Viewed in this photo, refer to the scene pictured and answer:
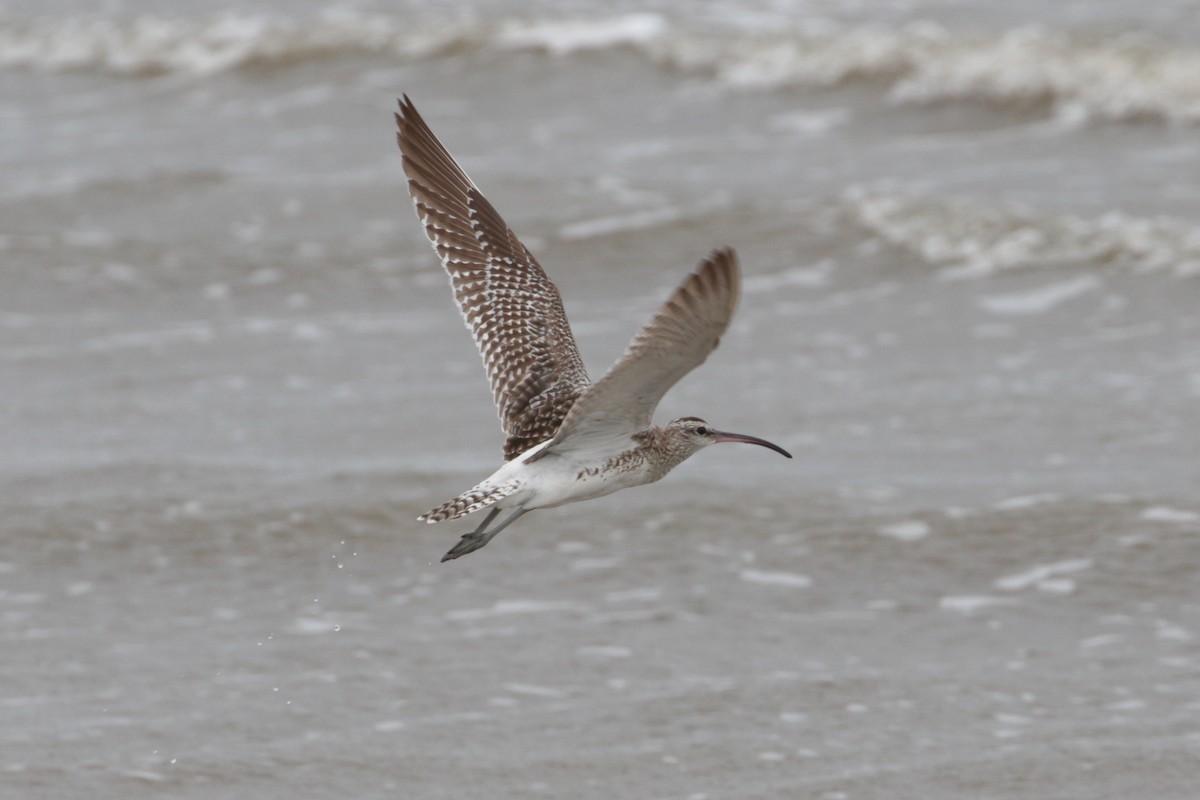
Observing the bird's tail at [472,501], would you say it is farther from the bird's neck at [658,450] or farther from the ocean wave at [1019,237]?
the ocean wave at [1019,237]

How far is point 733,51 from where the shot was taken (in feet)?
51.1

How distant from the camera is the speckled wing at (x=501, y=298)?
6.10 metres

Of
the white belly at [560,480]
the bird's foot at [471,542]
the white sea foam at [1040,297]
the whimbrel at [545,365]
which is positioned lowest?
the white sea foam at [1040,297]

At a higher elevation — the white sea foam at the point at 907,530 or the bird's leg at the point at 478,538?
the bird's leg at the point at 478,538

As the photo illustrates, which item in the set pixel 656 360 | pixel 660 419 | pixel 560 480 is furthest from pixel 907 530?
pixel 656 360

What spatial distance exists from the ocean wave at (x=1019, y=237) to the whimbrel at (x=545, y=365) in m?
5.37

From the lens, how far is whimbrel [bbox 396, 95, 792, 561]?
4.48m

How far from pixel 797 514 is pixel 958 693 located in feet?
5.57

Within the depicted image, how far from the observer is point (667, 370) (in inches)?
188

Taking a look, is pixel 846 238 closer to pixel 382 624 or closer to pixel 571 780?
pixel 382 624

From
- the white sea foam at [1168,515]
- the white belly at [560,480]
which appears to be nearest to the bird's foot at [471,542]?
the white belly at [560,480]

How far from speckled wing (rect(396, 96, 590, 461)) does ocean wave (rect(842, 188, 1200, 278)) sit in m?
5.34

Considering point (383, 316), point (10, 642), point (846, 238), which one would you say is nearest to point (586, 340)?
point (383, 316)

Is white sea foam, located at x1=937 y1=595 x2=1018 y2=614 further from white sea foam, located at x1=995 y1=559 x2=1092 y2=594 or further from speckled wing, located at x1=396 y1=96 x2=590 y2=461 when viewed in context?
speckled wing, located at x1=396 y1=96 x2=590 y2=461
